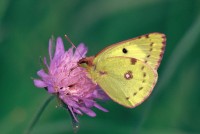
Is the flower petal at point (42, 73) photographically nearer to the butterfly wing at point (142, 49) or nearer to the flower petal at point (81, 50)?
the butterfly wing at point (142, 49)

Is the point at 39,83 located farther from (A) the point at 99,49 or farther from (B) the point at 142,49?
(A) the point at 99,49

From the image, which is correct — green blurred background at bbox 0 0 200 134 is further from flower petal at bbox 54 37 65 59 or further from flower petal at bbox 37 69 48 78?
flower petal at bbox 37 69 48 78

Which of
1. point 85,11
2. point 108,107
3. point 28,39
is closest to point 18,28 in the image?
point 28,39

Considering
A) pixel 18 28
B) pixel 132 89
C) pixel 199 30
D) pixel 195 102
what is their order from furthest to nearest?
pixel 195 102 < pixel 18 28 < pixel 199 30 < pixel 132 89

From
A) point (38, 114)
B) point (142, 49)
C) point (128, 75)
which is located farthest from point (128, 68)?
point (38, 114)

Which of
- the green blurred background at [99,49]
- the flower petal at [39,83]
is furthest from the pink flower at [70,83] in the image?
the green blurred background at [99,49]

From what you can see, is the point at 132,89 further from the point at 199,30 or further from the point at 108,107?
the point at 108,107
